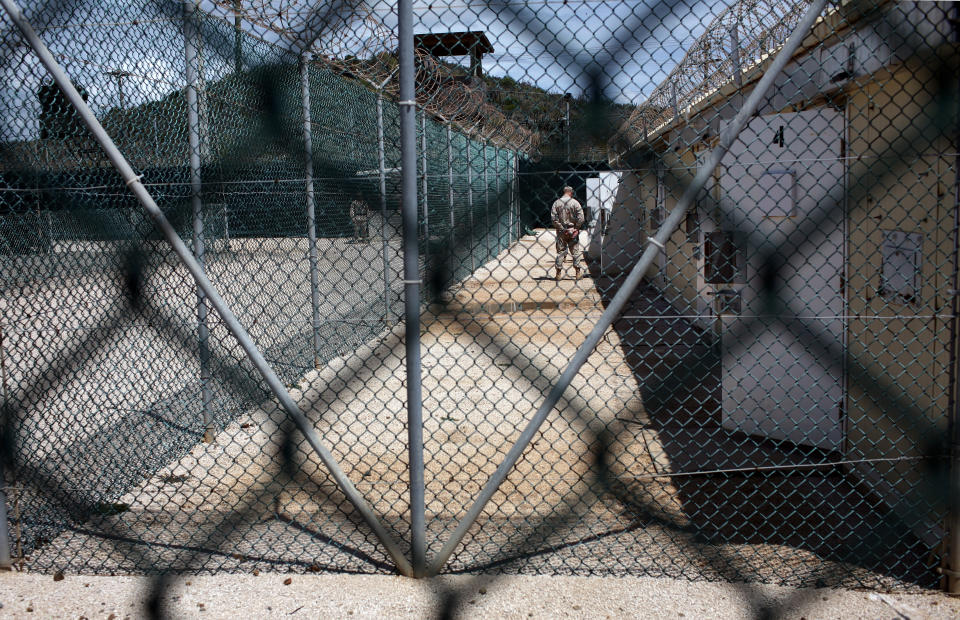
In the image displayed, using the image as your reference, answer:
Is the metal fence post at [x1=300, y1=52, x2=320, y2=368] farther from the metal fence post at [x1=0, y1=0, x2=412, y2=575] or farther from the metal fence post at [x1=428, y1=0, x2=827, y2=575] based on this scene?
the metal fence post at [x1=428, y1=0, x2=827, y2=575]

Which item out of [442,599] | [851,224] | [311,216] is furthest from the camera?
[311,216]

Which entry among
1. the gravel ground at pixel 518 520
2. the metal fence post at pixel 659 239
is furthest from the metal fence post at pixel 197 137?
the metal fence post at pixel 659 239

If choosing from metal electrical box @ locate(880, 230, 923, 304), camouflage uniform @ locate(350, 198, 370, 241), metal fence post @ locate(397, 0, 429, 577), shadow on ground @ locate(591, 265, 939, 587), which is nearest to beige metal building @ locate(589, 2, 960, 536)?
metal electrical box @ locate(880, 230, 923, 304)

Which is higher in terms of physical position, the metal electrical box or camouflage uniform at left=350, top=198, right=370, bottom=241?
camouflage uniform at left=350, top=198, right=370, bottom=241

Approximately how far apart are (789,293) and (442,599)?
Answer: 2.44 metres

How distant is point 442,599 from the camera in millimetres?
3250

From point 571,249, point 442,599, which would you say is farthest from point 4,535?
point 571,249

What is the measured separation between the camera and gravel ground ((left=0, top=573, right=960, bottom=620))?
10.2ft

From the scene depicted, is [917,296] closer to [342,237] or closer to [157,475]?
[157,475]

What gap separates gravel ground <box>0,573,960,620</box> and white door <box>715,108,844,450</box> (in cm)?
127

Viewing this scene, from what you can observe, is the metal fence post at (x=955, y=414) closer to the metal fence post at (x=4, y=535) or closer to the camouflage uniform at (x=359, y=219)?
the metal fence post at (x=4, y=535)

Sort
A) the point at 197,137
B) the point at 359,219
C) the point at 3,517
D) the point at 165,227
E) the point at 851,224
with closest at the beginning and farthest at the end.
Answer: the point at 165,227 < the point at 3,517 < the point at 851,224 < the point at 197,137 < the point at 359,219

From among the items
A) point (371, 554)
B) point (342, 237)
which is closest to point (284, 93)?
point (342, 237)

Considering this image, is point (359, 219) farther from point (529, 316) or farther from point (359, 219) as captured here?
point (529, 316)
